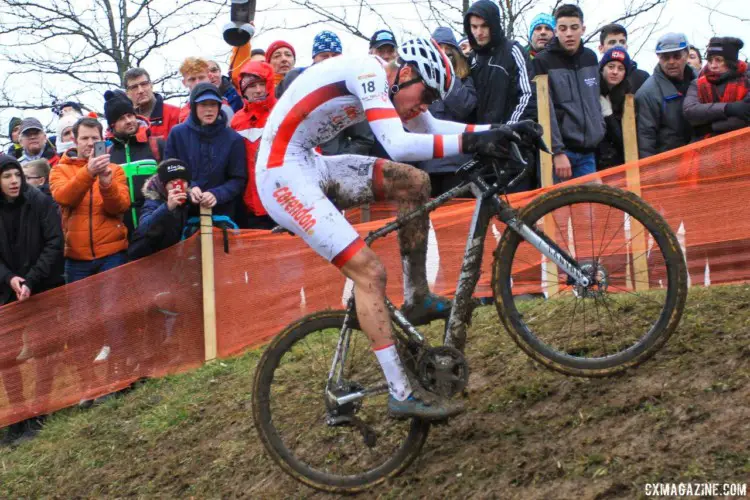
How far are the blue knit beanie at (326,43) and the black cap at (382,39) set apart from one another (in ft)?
2.06

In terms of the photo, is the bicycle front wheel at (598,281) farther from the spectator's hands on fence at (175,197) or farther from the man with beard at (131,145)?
the man with beard at (131,145)

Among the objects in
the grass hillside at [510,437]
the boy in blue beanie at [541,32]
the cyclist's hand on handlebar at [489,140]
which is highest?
the boy in blue beanie at [541,32]

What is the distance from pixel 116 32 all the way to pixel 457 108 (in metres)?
11.1

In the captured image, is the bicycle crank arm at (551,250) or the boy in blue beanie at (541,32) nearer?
the bicycle crank arm at (551,250)

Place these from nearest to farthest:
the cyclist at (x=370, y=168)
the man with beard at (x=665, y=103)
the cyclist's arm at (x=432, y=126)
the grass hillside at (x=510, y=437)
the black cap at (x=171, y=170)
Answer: the grass hillside at (x=510, y=437)
the cyclist at (x=370, y=168)
the cyclist's arm at (x=432, y=126)
the black cap at (x=171, y=170)
the man with beard at (x=665, y=103)

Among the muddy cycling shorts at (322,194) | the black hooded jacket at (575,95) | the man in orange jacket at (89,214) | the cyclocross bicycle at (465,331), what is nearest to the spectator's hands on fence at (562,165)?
the black hooded jacket at (575,95)

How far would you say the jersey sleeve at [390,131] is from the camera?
210 inches

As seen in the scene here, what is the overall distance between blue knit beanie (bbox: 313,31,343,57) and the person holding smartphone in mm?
2227

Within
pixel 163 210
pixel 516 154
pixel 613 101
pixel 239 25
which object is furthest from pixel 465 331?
pixel 239 25

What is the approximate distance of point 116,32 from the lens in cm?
1803

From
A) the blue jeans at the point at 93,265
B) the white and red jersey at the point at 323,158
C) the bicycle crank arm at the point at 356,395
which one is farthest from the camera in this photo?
the blue jeans at the point at 93,265

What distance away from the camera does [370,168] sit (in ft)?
19.7

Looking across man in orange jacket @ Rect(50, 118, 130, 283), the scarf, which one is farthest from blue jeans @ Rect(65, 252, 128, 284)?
the scarf

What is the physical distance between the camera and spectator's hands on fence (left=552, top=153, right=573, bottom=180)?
8.84 m
